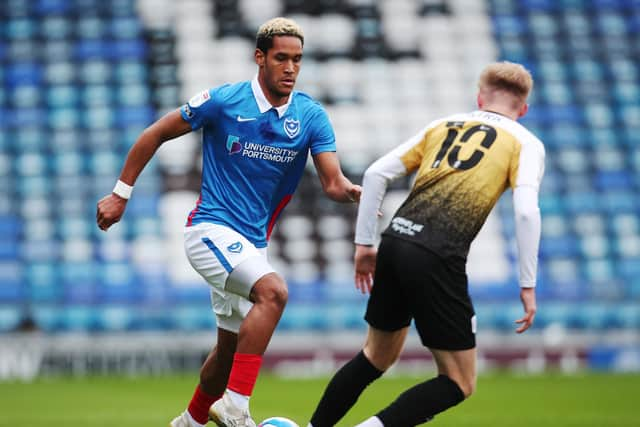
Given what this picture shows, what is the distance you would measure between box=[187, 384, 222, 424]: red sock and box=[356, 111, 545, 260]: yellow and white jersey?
1849mm

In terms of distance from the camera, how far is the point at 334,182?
19.0 feet

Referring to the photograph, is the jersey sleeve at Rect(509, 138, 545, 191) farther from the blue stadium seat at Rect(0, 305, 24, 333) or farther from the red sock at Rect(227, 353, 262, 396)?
the blue stadium seat at Rect(0, 305, 24, 333)

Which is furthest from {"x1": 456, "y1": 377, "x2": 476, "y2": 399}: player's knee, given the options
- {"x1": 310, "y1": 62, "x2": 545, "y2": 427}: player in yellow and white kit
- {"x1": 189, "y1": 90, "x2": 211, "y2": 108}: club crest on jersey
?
{"x1": 189, "y1": 90, "x2": 211, "y2": 108}: club crest on jersey

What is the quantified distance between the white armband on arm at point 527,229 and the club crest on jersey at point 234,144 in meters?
1.64

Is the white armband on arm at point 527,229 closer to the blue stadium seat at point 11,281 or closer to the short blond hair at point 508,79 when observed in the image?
the short blond hair at point 508,79

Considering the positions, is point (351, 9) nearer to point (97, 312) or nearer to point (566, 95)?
point (566, 95)

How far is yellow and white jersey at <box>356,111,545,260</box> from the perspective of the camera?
4945mm

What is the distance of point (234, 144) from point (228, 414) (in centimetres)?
149

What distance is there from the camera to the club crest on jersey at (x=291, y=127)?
5.75m

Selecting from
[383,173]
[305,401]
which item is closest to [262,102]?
[383,173]

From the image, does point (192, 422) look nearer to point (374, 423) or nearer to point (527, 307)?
point (374, 423)

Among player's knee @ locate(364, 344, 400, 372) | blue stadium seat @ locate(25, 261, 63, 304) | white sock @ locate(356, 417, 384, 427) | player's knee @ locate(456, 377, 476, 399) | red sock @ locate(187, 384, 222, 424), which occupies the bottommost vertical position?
blue stadium seat @ locate(25, 261, 63, 304)

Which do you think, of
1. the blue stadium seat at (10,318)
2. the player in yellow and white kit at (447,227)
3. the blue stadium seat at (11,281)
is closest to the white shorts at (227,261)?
the player in yellow and white kit at (447,227)

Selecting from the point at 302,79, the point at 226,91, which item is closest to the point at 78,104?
the point at 302,79
